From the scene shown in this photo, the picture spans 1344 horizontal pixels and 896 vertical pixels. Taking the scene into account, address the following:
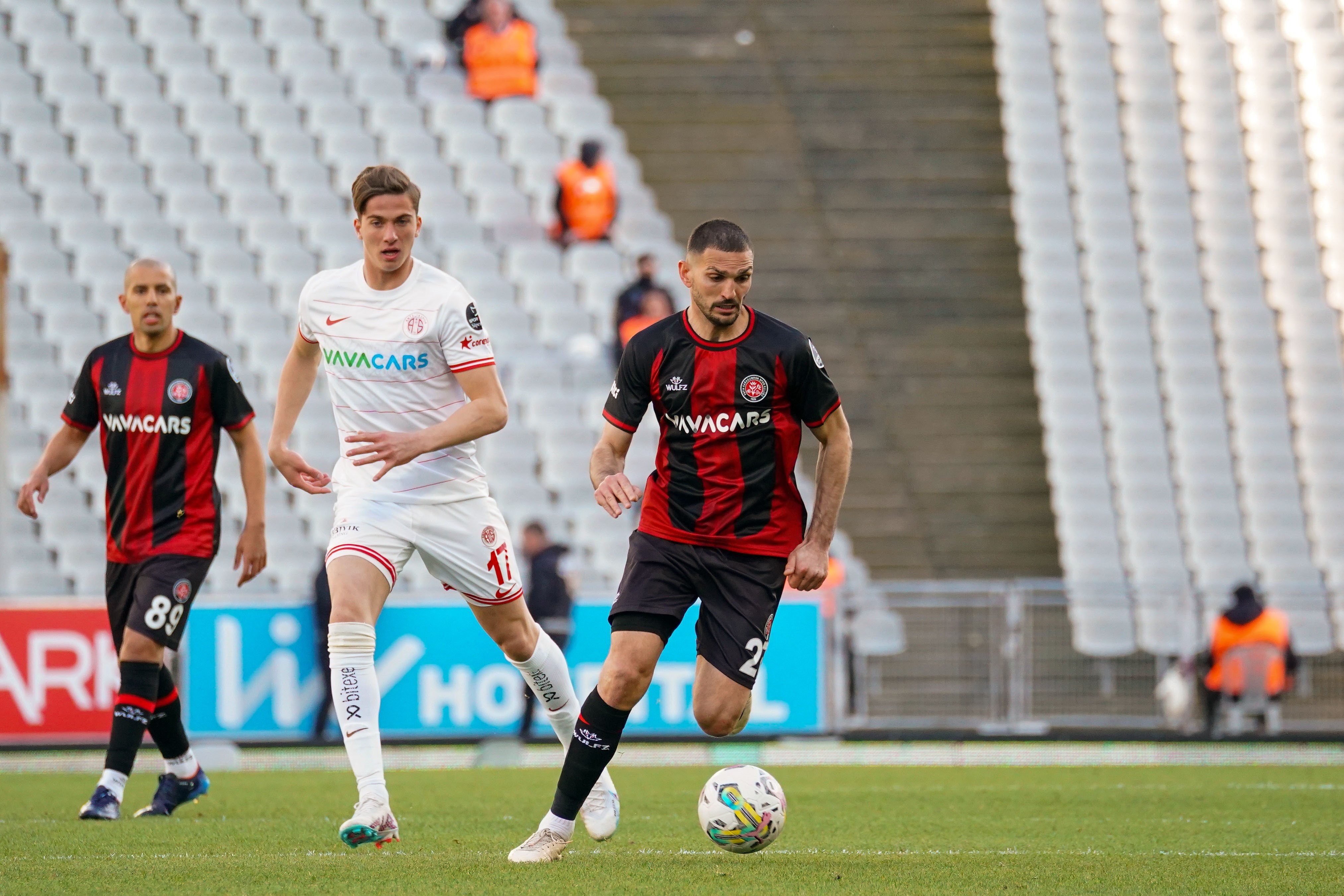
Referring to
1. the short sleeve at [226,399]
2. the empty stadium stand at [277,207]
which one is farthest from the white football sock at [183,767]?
the empty stadium stand at [277,207]

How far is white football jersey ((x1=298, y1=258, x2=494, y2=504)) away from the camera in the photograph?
6547mm

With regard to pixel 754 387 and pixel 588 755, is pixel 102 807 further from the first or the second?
pixel 754 387

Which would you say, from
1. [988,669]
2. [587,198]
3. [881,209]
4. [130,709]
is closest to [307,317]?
[130,709]

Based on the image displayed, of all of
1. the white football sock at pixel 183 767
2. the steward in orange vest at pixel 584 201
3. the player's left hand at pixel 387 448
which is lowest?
the white football sock at pixel 183 767

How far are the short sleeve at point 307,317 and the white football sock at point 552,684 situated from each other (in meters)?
1.38

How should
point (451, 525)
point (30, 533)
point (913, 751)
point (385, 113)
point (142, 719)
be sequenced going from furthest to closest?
point (385, 113) → point (30, 533) → point (913, 751) → point (142, 719) → point (451, 525)

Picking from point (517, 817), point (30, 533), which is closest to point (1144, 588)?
point (517, 817)

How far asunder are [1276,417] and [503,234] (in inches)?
327

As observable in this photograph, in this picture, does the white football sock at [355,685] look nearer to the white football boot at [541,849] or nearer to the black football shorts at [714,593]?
the white football boot at [541,849]

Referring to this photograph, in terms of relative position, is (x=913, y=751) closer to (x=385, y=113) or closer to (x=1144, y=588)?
(x=1144, y=588)

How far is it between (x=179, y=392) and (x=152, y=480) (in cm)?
39

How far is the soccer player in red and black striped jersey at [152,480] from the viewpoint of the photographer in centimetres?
785

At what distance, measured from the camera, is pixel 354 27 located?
21703mm

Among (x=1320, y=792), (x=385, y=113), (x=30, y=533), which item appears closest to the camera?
(x=1320, y=792)
